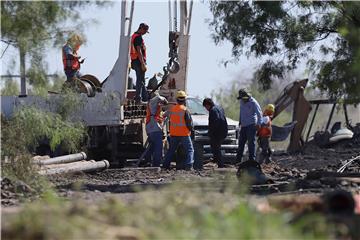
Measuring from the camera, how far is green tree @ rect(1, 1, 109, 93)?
14891 millimetres

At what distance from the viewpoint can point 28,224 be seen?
344 inches

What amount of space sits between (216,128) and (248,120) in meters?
0.82

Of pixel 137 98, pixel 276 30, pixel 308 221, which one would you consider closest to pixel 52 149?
pixel 137 98

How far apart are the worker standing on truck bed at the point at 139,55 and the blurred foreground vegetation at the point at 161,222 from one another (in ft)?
48.2

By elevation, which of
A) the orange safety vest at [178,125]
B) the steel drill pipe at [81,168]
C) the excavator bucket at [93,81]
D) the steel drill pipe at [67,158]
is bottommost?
the steel drill pipe at [81,168]

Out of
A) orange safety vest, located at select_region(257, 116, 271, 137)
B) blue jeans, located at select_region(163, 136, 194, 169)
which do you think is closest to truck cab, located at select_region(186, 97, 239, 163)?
orange safety vest, located at select_region(257, 116, 271, 137)

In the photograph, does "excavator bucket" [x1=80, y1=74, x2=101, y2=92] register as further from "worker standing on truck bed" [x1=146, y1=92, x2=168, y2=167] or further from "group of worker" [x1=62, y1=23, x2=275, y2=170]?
"worker standing on truck bed" [x1=146, y1=92, x2=168, y2=167]

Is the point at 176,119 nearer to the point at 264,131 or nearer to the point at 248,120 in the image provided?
the point at 248,120

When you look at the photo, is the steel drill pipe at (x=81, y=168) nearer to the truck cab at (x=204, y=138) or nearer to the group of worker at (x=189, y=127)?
the group of worker at (x=189, y=127)

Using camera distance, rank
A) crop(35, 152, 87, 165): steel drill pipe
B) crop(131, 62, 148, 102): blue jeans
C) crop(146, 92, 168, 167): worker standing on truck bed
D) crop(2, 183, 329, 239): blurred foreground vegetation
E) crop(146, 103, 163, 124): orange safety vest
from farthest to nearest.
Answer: crop(131, 62, 148, 102): blue jeans → crop(146, 103, 163, 124): orange safety vest → crop(146, 92, 168, 167): worker standing on truck bed → crop(35, 152, 87, 165): steel drill pipe → crop(2, 183, 329, 239): blurred foreground vegetation

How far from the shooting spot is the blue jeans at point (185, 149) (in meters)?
23.4

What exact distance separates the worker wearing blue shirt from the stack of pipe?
12.8 feet

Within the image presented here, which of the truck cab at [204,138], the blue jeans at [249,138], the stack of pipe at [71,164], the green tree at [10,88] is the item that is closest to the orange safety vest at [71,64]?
the stack of pipe at [71,164]

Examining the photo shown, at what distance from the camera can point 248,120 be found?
990 inches
